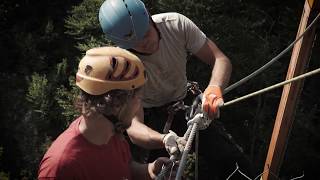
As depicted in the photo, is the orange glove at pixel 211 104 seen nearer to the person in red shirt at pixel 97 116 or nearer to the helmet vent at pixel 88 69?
the person in red shirt at pixel 97 116

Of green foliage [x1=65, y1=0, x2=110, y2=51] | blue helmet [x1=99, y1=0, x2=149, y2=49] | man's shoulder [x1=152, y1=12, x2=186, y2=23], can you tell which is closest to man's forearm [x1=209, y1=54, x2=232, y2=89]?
man's shoulder [x1=152, y1=12, x2=186, y2=23]

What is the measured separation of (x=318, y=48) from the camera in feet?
19.3

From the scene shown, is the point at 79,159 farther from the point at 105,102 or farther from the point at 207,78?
the point at 207,78

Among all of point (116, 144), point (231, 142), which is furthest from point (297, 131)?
point (116, 144)

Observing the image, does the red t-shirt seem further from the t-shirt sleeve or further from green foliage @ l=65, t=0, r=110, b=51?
green foliage @ l=65, t=0, r=110, b=51

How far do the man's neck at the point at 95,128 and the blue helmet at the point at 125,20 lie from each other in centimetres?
78

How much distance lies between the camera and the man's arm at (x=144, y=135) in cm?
233

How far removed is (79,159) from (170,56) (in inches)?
46.5

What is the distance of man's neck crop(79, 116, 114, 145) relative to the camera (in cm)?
180

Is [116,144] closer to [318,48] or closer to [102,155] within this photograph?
[102,155]

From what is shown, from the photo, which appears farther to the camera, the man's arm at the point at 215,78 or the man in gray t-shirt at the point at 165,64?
the man in gray t-shirt at the point at 165,64

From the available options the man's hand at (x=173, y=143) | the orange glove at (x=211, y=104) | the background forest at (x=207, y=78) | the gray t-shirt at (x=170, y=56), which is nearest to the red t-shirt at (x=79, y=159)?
the man's hand at (x=173, y=143)

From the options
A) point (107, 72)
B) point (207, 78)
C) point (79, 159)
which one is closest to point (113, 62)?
point (107, 72)

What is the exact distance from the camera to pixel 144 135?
2.42 metres
